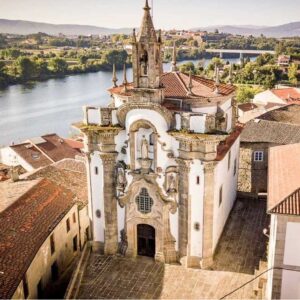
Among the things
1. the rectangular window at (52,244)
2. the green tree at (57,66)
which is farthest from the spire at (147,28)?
the green tree at (57,66)

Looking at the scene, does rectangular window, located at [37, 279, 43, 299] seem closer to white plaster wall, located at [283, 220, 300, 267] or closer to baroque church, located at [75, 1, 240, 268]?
baroque church, located at [75, 1, 240, 268]

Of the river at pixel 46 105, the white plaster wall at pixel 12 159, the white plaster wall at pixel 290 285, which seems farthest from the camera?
the river at pixel 46 105

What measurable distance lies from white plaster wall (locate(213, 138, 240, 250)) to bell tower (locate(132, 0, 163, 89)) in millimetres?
5833

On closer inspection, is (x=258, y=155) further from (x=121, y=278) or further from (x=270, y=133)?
(x=121, y=278)

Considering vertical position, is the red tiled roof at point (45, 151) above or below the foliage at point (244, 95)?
below

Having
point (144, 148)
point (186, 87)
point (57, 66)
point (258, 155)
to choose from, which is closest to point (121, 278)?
point (144, 148)

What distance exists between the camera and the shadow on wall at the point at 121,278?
21672 mm

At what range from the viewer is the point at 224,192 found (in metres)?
26.0

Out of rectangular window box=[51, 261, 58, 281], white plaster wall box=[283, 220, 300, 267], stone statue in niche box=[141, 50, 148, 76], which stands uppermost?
stone statue in niche box=[141, 50, 148, 76]

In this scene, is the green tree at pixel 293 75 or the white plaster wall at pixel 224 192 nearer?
the white plaster wall at pixel 224 192

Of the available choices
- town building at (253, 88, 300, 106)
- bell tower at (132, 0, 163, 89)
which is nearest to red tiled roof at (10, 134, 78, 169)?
bell tower at (132, 0, 163, 89)

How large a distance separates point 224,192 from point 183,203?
3987 mm

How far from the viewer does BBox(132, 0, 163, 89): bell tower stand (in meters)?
22.2

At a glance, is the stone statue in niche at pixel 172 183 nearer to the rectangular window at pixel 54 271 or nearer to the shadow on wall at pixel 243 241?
the shadow on wall at pixel 243 241
